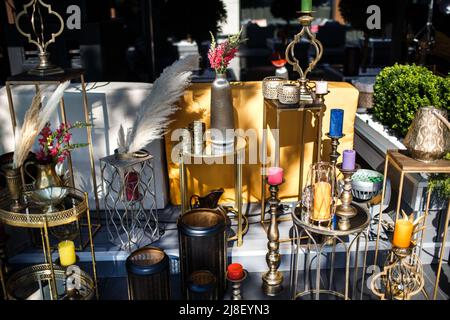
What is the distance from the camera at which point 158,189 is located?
3.60 m

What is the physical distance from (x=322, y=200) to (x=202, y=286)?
792mm

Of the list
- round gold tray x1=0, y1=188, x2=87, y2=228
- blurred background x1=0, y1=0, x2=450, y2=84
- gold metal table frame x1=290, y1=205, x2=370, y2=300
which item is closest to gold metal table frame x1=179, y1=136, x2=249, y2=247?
gold metal table frame x1=290, y1=205, x2=370, y2=300

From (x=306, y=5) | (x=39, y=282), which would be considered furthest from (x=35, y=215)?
(x=306, y=5)

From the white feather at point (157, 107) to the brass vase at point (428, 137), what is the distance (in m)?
1.44

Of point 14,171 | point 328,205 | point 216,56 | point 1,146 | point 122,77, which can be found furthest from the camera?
point 122,77

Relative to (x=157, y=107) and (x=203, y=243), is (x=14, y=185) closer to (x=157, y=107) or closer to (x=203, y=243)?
(x=157, y=107)

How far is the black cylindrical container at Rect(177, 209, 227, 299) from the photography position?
2656mm

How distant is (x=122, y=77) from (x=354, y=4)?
4.34m

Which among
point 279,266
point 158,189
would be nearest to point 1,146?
point 158,189

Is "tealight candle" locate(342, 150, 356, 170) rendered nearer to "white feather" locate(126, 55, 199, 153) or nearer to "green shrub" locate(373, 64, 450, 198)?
"green shrub" locate(373, 64, 450, 198)

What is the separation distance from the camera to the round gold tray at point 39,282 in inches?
103

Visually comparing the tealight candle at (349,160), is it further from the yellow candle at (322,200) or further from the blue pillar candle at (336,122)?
the blue pillar candle at (336,122)

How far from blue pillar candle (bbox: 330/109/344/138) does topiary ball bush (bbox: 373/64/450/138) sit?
2.87 ft
